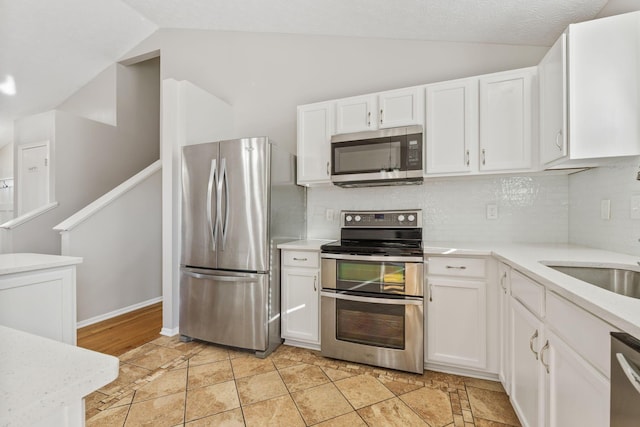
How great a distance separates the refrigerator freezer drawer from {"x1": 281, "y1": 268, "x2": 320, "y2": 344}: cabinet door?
20 centimetres

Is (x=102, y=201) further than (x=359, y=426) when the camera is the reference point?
Yes

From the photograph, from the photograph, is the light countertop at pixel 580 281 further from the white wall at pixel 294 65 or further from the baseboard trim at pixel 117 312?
the baseboard trim at pixel 117 312

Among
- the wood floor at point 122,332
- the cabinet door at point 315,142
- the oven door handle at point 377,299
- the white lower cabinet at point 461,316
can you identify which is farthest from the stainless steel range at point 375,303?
the wood floor at point 122,332

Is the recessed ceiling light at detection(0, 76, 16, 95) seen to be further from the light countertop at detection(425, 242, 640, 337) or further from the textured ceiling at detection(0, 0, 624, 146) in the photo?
the light countertop at detection(425, 242, 640, 337)

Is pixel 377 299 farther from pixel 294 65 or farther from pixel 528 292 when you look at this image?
pixel 294 65

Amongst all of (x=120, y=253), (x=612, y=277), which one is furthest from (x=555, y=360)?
(x=120, y=253)

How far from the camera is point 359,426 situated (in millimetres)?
1662

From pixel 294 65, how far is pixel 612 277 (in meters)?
3.16

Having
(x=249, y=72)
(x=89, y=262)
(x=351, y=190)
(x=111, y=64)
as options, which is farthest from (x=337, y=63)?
(x=111, y=64)

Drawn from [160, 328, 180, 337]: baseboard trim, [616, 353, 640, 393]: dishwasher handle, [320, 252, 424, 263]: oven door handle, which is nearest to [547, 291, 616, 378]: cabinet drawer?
[616, 353, 640, 393]: dishwasher handle

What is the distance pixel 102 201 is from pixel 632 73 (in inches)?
177

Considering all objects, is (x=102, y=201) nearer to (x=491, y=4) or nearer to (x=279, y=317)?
(x=279, y=317)

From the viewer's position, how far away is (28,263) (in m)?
1.56

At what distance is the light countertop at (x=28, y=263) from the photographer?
1.46 m
